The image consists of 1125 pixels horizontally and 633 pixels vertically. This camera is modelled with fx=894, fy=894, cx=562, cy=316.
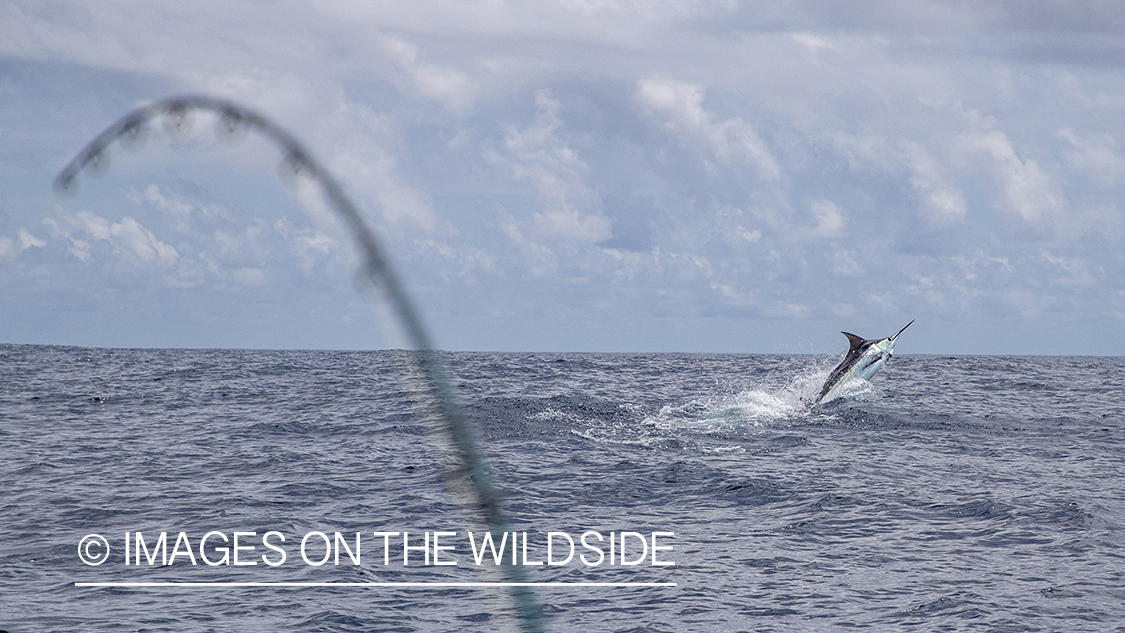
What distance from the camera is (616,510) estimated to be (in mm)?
19172

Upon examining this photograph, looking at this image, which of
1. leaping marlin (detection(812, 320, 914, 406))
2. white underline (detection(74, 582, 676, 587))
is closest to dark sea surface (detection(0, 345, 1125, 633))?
white underline (detection(74, 582, 676, 587))

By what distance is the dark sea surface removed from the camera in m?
13.4

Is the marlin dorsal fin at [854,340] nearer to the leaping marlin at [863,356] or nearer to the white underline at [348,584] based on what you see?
the leaping marlin at [863,356]

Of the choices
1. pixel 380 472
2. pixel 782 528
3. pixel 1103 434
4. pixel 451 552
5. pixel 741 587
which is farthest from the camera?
pixel 1103 434

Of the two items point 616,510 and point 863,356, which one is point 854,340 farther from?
point 616,510

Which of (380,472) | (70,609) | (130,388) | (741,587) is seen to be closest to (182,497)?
(380,472)

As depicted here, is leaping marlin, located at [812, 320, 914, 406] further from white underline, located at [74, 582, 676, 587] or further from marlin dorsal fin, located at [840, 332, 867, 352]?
white underline, located at [74, 582, 676, 587]

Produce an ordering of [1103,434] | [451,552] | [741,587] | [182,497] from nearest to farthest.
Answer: [741,587] → [451,552] → [182,497] → [1103,434]

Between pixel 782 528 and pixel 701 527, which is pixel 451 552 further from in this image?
pixel 782 528

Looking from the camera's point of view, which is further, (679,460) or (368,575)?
(679,460)

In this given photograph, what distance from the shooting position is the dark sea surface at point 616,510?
13.4 metres

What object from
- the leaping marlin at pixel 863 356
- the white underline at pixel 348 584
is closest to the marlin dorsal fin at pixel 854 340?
the leaping marlin at pixel 863 356

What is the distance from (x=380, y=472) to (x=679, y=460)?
8.19m

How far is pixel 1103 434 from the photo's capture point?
31891 mm
